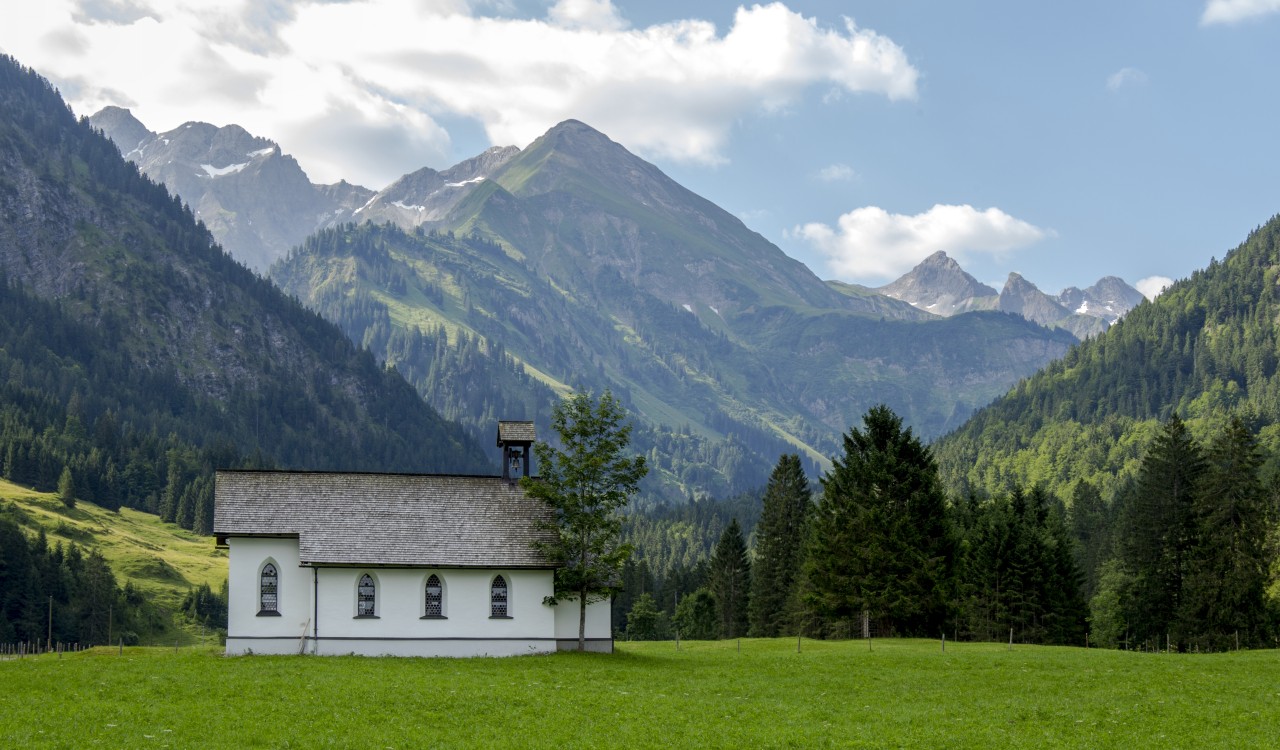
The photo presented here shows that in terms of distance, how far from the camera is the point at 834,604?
7962cm

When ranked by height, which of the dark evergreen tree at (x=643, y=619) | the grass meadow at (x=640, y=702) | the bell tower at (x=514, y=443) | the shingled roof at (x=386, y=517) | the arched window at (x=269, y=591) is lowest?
the dark evergreen tree at (x=643, y=619)

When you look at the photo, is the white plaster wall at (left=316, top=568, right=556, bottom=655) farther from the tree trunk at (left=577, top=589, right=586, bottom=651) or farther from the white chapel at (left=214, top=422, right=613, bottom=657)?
the tree trunk at (left=577, top=589, right=586, bottom=651)

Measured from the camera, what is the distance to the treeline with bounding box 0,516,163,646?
14000 cm

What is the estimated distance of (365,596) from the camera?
6084cm

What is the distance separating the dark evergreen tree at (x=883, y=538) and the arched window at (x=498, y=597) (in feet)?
81.7

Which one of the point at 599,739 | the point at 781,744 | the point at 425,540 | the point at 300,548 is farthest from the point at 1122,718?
the point at 300,548

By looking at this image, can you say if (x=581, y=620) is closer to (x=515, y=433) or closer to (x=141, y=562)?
(x=515, y=433)

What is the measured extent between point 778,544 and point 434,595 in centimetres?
6483

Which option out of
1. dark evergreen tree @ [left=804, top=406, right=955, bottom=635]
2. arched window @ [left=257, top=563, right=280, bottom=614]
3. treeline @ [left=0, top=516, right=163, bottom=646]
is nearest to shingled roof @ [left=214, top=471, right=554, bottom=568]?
arched window @ [left=257, top=563, right=280, bottom=614]

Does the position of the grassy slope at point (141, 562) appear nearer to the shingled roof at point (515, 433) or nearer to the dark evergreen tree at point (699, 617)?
the dark evergreen tree at point (699, 617)

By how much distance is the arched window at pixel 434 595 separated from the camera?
2408 inches

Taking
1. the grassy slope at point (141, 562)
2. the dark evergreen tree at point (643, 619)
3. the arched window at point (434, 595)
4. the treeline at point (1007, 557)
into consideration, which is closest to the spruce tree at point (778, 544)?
the treeline at point (1007, 557)

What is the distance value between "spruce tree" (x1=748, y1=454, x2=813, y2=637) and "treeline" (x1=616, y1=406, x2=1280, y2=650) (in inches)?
5.9

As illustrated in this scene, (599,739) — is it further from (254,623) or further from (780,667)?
(254,623)
